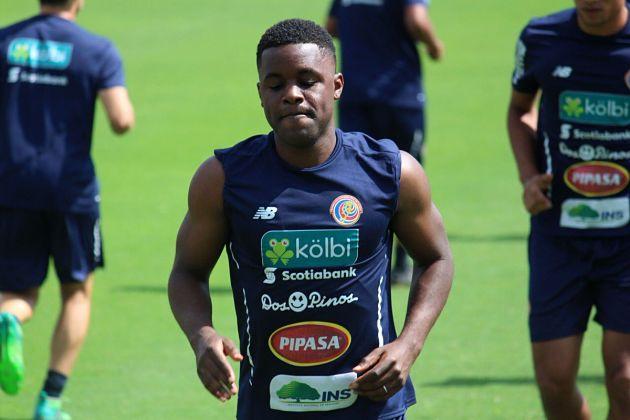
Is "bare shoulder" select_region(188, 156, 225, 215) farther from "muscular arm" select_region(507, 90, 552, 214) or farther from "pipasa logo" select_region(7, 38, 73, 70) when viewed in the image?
"pipasa logo" select_region(7, 38, 73, 70)

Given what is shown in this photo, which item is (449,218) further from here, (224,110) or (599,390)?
(224,110)

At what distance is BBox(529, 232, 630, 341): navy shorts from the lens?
6457 mm

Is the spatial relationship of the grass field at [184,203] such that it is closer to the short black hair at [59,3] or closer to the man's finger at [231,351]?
the short black hair at [59,3]

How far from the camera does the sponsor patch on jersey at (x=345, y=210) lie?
15.3 ft

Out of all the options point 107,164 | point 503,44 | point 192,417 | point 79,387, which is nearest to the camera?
point 192,417

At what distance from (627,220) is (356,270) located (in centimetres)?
226

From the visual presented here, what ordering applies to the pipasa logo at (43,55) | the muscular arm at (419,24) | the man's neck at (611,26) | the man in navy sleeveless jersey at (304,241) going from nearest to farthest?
the man in navy sleeveless jersey at (304,241) < the man's neck at (611,26) < the pipasa logo at (43,55) < the muscular arm at (419,24)

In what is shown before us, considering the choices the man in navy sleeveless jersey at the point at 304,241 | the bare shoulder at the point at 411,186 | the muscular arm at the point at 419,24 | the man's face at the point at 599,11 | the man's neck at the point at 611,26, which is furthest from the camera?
the muscular arm at the point at 419,24

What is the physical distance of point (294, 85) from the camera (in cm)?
459

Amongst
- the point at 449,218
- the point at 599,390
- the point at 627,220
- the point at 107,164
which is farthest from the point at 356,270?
the point at 107,164

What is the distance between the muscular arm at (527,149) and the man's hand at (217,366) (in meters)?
2.47

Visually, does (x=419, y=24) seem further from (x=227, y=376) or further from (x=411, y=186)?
(x=227, y=376)

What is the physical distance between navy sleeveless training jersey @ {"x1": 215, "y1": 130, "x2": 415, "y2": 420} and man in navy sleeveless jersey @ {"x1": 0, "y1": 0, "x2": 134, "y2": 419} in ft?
11.4

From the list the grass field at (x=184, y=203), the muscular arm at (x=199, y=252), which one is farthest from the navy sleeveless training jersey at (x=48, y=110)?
the muscular arm at (x=199, y=252)
